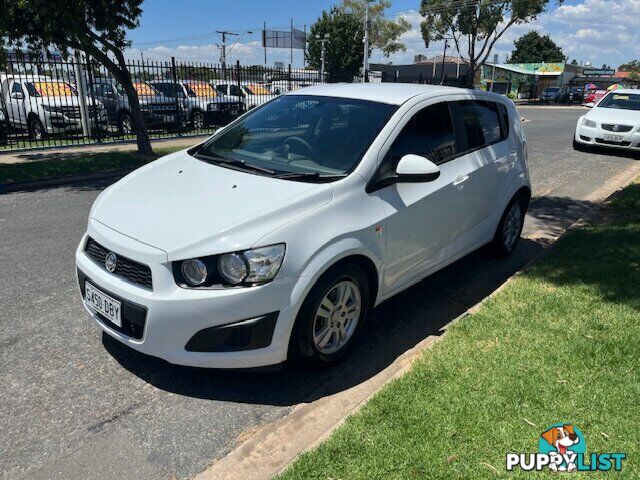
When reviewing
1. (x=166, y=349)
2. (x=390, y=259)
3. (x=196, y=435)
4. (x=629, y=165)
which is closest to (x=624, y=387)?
(x=390, y=259)

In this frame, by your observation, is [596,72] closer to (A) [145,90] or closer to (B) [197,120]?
(B) [197,120]

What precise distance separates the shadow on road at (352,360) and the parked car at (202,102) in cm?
A: 1480

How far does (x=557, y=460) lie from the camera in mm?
2453

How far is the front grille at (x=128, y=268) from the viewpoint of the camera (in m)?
2.78

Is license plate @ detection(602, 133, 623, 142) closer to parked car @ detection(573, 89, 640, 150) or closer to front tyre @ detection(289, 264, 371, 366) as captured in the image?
parked car @ detection(573, 89, 640, 150)

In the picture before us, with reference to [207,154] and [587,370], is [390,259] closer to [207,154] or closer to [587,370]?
[587,370]

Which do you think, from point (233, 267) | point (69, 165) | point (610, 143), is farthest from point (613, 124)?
point (233, 267)

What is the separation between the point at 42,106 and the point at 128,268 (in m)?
14.1

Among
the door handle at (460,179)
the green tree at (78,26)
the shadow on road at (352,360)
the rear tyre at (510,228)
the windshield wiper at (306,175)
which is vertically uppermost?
the green tree at (78,26)

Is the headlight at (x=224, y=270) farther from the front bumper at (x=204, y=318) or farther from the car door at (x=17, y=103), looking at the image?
the car door at (x=17, y=103)

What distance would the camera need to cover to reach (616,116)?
42.0 feet

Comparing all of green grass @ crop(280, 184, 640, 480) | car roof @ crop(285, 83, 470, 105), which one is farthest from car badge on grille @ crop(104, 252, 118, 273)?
car roof @ crop(285, 83, 470, 105)

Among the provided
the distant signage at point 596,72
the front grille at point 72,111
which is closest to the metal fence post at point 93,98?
the front grille at point 72,111

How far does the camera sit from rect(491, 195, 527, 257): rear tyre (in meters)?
5.16
